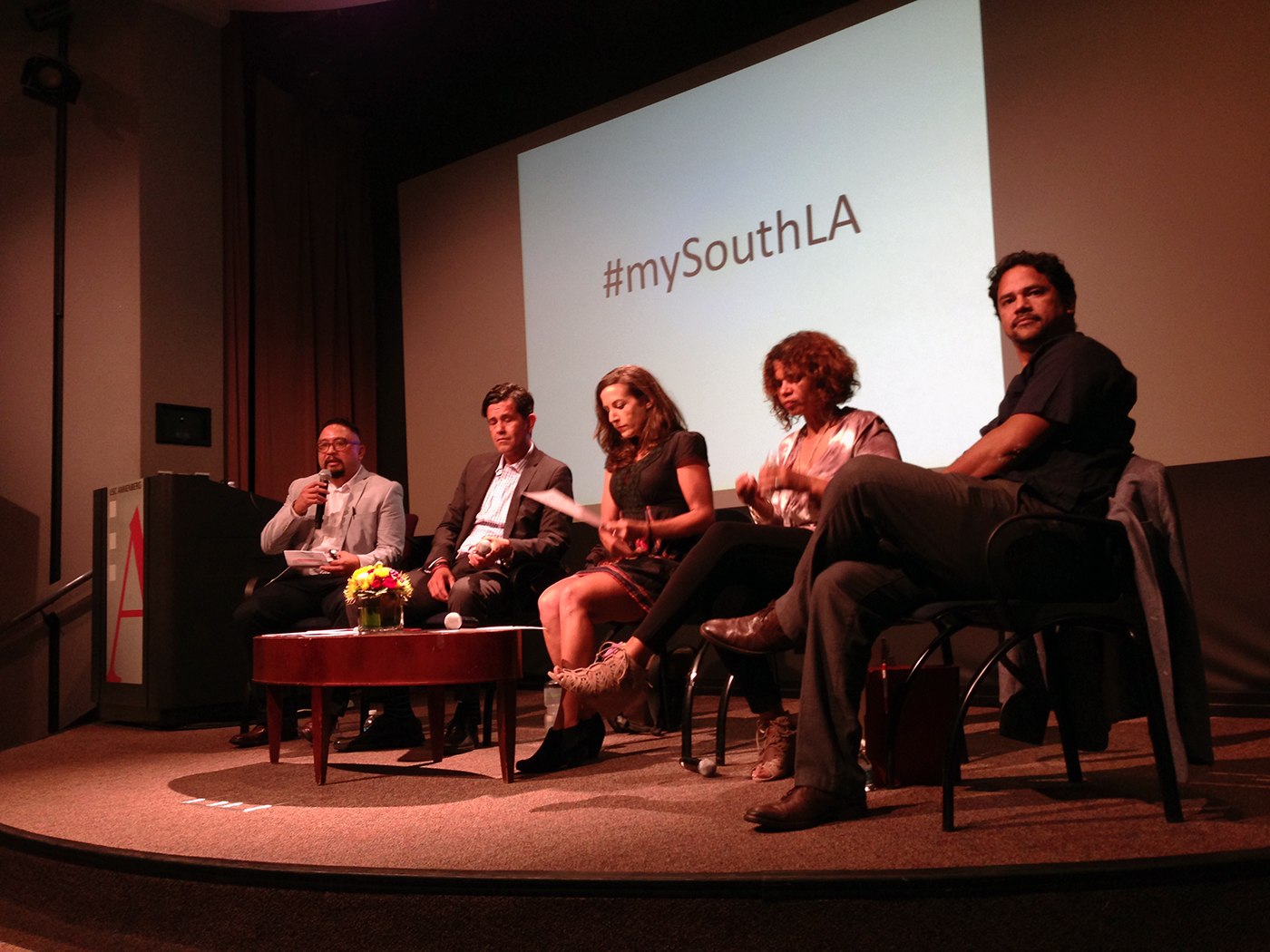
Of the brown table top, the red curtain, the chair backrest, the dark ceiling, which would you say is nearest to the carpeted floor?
the brown table top

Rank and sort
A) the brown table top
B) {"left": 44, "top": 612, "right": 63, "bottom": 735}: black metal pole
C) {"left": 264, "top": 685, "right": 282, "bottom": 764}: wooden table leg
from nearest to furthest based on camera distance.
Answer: the brown table top
{"left": 264, "top": 685, "right": 282, "bottom": 764}: wooden table leg
{"left": 44, "top": 612, "right": 63, "bottom": 735}: black metal pole

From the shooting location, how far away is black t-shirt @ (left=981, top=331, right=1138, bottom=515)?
1.75m

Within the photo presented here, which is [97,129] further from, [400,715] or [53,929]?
[53,929]

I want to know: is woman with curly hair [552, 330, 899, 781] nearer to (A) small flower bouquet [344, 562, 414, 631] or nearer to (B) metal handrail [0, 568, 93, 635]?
(A) small flower bouquet [344, 562, 414, 631]

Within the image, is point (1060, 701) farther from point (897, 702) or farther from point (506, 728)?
point (506, 728)

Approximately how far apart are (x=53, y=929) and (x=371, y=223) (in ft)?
16.3

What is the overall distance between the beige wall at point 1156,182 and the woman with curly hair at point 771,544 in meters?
1.21

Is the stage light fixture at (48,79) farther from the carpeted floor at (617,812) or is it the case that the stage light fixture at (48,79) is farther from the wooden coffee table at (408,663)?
the wooden coffee table at (408,663)

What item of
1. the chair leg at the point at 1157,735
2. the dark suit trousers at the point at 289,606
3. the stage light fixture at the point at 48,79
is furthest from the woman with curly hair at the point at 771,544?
the stage light fixture at the point at 48,79

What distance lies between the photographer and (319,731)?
8.09 feet

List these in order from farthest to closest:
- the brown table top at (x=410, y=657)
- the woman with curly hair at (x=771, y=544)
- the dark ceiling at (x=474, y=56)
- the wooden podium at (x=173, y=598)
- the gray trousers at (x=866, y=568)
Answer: the dark ceiling at (x=474, y=56) → the wooden podium at (x=173, y=598) → the brown table top at (x=410, y=657) → the woman with curly hair at (x=771, y=544) → the gray trousers at (x=866, y=568)

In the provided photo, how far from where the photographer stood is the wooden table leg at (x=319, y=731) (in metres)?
2.45

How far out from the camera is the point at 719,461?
4.10m

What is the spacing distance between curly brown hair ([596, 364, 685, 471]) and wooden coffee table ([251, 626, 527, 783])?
2.18 ft
